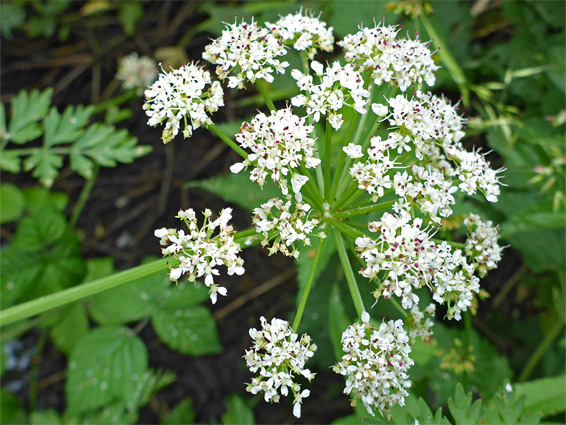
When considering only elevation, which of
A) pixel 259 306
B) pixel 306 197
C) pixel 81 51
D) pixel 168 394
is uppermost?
pixel 81 51

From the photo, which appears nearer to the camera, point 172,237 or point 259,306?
point 172,237

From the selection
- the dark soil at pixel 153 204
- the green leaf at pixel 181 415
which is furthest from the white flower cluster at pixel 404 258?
the green leaf at pixel 181 415

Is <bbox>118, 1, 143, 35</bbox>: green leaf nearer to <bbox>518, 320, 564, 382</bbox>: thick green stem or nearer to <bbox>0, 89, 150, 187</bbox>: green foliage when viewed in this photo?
<bbox>0, 89, 150, 187</bbox>: green foliage

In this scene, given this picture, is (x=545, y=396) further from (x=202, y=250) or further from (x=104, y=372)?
(x=104, y=372)

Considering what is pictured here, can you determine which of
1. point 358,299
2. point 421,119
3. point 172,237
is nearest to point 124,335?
point 172,237

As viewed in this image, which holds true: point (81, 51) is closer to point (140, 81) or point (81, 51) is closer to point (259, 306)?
point (140, 81)

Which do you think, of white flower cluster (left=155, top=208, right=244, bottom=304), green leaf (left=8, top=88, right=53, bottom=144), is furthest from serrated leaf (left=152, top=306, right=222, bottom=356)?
white flower cluster (left=155, top=208, right=244, bottom=304)

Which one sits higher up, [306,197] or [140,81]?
[140,81]
